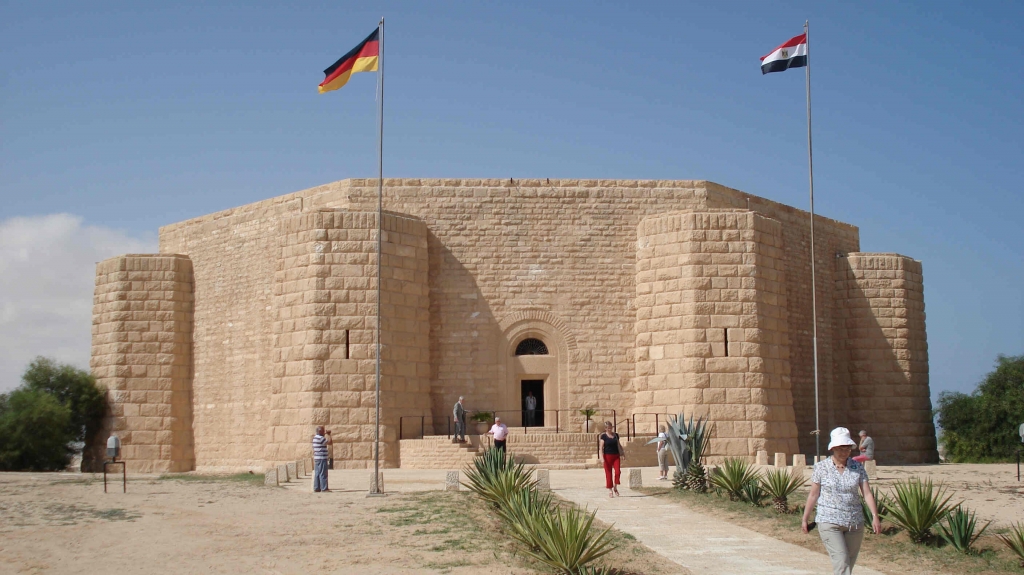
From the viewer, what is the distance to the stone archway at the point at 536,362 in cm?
2231

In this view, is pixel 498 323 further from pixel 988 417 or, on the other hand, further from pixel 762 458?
pixel 988 417

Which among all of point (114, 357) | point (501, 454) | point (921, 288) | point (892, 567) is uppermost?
point (921, 288)

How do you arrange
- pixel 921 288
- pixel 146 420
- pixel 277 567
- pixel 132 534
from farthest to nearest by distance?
pixel 921 288 < pixel 146 420 < pixel 132 534 < pixel 277 567

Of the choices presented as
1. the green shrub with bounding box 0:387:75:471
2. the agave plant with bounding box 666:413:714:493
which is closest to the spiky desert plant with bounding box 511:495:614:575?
the agave plant with bounding box 666:413:714:493

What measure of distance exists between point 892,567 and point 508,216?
14.4 m

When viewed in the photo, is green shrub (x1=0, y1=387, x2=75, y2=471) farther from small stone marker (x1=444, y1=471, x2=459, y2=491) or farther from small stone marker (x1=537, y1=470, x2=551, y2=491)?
small stone marker (x1=537, y1=470, x2=551, y2=491)

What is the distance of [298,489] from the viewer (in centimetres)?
1573

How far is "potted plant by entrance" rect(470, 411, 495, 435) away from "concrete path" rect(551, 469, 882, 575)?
683cm

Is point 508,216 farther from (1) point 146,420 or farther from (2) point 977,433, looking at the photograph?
(2) point 977,433

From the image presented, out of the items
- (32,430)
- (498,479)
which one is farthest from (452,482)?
(32,430)

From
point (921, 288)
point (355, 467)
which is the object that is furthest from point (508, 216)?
point (921, 288)

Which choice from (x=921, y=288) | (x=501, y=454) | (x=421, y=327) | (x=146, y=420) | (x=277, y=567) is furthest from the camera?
(x=921, y=288)

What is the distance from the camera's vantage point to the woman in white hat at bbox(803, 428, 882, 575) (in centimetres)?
704

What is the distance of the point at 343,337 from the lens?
66.9 feet
